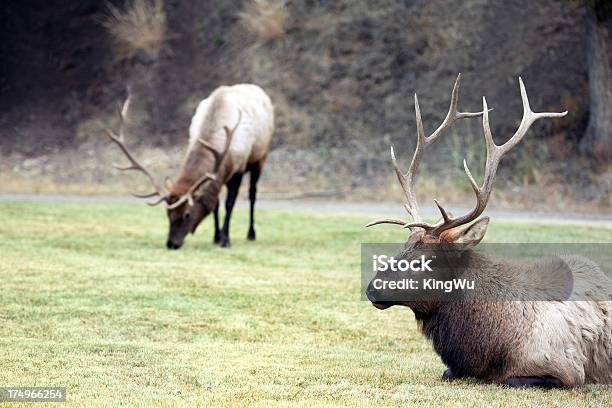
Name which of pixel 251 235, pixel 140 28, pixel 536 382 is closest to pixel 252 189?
pixel 251 235

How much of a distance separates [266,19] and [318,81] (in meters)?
2.35

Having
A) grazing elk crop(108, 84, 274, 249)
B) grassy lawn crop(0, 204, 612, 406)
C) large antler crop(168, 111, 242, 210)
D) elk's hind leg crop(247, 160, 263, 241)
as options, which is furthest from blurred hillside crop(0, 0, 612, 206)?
large antler crop(168, 111, 242, 210)

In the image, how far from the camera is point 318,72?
2742 centimetres

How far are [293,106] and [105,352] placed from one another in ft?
64.7

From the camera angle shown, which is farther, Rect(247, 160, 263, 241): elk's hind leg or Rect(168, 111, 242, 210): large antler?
Rect(247, 160, 263, 241): elk's hind leg

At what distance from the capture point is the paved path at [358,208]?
1772 centimetres

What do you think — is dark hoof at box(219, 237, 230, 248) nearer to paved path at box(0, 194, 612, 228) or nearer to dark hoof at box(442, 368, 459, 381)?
paved path at box(0, 194, 612, 228)

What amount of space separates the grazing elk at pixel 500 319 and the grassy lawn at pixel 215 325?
0.54ft

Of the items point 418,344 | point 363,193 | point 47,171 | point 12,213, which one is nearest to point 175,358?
point 418,344

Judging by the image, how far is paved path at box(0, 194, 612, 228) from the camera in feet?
58.1

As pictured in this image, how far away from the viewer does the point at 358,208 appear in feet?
66.5

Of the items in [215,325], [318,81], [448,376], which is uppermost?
[318,81]

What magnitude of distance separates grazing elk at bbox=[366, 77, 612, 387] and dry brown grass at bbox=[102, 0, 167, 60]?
2330cm

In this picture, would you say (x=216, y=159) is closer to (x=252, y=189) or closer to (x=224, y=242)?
(x=224, y=242)
